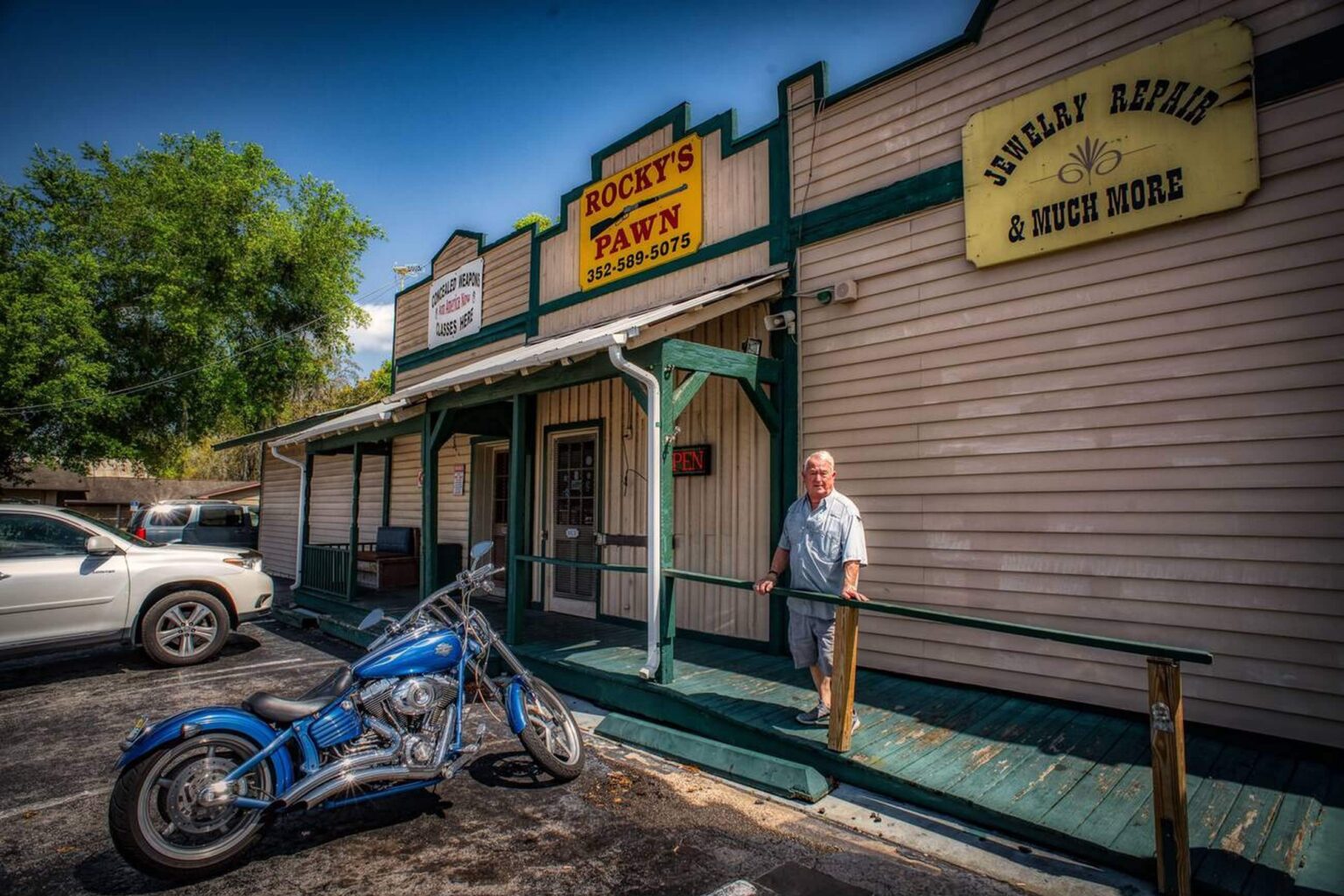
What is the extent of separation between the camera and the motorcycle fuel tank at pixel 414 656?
3.33 m

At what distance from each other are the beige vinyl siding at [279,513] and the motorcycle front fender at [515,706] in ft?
→ 38.1

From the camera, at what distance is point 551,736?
12.7 ft

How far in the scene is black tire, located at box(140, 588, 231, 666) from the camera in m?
6.41

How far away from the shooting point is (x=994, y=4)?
16.3ft

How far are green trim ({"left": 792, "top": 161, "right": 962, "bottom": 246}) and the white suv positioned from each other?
6.70 m

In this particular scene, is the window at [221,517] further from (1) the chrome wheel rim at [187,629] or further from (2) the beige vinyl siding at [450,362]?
(1) the chrome wheel rim at [187,629]

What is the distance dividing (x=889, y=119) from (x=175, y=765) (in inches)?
246

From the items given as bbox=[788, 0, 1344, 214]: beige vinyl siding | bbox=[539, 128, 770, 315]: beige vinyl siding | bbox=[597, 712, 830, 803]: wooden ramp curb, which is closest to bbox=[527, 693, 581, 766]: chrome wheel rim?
bbox=[597, 712, 830, 803]: wooden ramp curb

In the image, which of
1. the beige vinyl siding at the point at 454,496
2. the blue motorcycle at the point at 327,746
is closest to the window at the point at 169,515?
the beige vinyl siding at the point at 454,496

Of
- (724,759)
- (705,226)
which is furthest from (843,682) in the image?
(705,226)

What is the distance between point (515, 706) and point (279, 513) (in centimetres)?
1323

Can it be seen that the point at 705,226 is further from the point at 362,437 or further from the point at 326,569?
the point at 326,569

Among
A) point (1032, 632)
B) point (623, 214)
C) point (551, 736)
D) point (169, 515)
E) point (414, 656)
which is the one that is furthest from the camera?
point (169, 515)

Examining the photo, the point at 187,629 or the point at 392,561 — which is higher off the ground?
the point at 392,561
